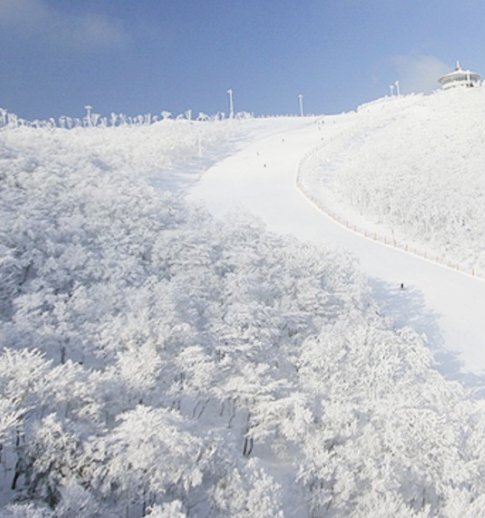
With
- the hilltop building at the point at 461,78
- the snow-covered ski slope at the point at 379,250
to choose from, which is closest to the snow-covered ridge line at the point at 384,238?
the snow-covered ski slope at the point at 379,250

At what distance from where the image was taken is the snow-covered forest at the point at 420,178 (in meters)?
46.7

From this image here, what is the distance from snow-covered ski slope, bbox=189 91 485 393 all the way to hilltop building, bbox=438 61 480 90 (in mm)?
48086

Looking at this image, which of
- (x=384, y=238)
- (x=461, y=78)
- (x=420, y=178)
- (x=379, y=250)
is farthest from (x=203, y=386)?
(x=461, y=78)

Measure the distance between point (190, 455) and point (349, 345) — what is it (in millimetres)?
10954

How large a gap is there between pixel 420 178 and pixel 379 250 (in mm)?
19693

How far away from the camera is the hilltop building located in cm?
12562

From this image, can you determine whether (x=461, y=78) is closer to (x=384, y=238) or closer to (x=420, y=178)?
(x=420, y=178)

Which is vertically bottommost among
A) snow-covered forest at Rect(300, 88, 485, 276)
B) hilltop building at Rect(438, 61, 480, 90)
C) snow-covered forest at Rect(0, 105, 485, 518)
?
snow-covered forest at Rect(0, 105, 485, 518)

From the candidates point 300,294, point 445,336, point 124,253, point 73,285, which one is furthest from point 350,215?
point 73,285

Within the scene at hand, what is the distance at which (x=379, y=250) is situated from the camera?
4256 centimetres

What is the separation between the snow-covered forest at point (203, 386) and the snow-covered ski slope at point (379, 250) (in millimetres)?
4312

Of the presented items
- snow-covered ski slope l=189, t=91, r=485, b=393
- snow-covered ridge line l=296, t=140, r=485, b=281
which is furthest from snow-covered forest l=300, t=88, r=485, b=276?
snow-covered ski slope l=189, t=91, r=485, b=393

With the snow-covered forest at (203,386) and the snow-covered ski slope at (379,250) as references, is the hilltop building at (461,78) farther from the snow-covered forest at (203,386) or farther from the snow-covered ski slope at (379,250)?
the snow-covered forest at (203,386)

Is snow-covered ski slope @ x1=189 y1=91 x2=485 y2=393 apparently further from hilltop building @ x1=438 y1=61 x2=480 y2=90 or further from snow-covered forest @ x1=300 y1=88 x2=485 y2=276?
hilltop building @ x1=438 y1=61 x2=480 y2=90
